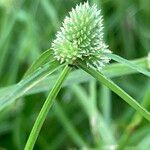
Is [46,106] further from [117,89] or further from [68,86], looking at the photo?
[68,86]

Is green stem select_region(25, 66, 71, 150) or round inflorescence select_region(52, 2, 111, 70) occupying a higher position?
round inflorescence select_region(52, 2, 111, 70)

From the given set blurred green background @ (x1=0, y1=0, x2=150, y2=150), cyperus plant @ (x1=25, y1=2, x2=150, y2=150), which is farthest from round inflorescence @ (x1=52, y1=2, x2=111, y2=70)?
blurred green background @ (x1=0, y1=0, x2=150, y2=150)

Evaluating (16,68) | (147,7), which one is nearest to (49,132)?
(16,68)

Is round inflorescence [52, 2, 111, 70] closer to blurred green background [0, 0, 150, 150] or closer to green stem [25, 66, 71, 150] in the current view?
green stem [25, 66, 71, 150]

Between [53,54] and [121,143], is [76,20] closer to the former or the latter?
[53,54]

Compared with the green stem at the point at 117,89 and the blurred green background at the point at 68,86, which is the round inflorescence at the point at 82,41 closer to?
the green stem at the point at 117,89

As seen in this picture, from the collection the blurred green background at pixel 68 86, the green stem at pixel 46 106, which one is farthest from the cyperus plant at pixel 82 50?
the blurred green background at pixel 68 86
